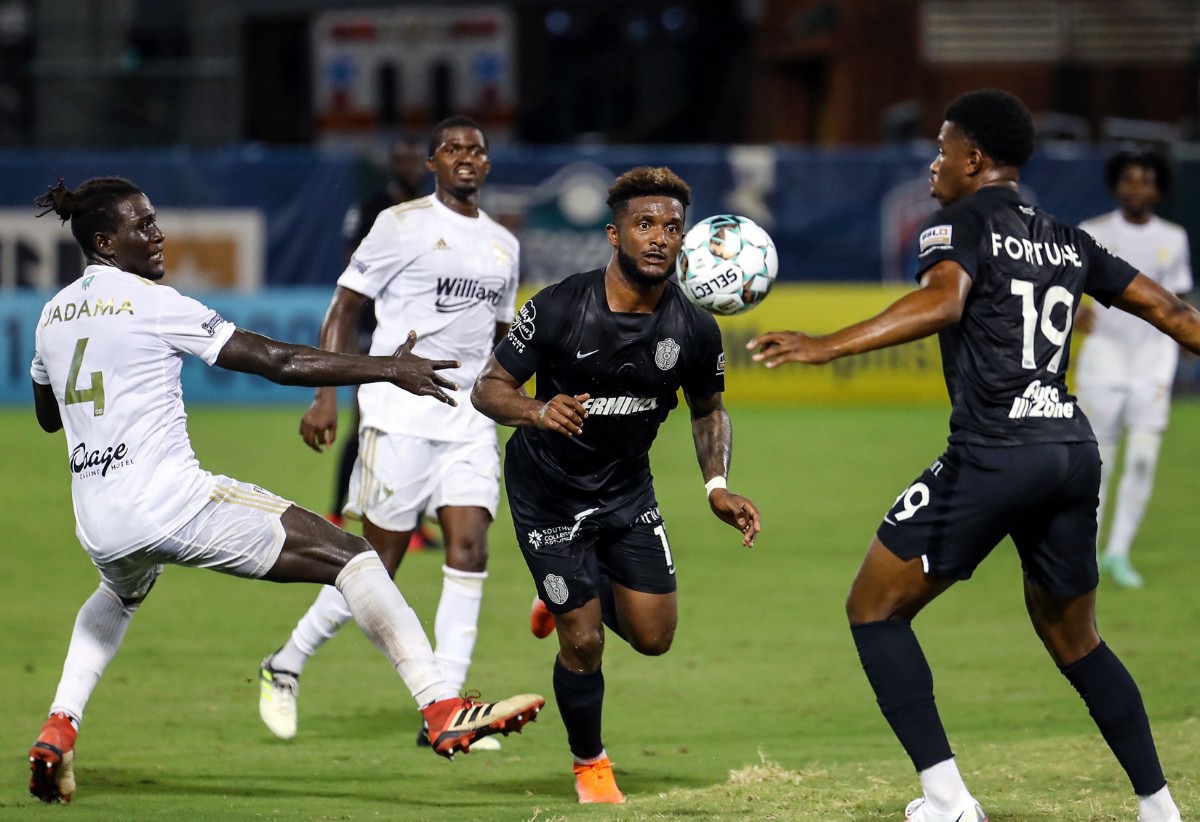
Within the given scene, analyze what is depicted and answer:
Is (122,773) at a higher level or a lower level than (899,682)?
lower

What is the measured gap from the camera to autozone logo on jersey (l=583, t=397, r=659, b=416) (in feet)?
20.6

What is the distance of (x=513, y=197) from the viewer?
2306cm

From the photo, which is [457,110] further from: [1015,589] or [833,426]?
[1015,589]

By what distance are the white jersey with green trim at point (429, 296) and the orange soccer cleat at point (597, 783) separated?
1900 mm

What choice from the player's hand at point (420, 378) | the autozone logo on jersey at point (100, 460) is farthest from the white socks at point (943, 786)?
the autozone logo on jersey at point (100, 460)

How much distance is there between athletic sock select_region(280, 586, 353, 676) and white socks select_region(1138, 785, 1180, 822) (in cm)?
360

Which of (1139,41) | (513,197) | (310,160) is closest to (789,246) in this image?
(513,197)

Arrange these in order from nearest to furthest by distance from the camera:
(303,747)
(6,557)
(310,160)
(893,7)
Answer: (303,747)
(6,557)
(310,160)
(893,7)

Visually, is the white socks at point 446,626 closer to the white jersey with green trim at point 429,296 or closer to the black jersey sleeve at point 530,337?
the white jersey with green trim at point 429,296

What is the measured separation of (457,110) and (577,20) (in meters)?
4.34

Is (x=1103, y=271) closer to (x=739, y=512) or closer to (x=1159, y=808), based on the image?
(x=739, y=512)

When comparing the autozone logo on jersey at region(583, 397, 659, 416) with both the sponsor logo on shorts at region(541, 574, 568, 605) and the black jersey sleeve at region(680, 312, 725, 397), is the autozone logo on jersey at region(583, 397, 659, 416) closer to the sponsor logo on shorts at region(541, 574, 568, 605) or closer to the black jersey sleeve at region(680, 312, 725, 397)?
the black jersey sleeve at region(680, 312, 725, 397)

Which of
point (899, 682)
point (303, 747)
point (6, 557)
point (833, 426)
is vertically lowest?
point (833, 426)

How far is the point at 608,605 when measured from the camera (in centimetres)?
663
